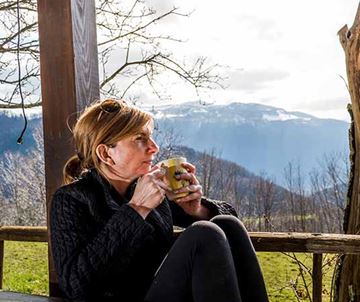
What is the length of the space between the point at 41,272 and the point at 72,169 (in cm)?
486

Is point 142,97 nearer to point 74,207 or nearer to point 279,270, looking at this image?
point 279,270

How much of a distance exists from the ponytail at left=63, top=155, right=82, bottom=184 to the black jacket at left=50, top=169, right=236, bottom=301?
6 cm

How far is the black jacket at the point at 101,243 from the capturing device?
4.09 ft

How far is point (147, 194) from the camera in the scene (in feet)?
4.32

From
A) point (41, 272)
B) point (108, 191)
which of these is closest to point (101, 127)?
point (108, 191)

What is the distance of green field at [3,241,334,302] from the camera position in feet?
14.3

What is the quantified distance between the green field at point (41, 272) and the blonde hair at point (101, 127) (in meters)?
2.62

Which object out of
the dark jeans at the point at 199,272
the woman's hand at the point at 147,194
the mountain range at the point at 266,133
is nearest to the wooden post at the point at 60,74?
the woman's hand at the point at 147,194

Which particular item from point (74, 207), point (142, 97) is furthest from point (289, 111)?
point (74, 207)

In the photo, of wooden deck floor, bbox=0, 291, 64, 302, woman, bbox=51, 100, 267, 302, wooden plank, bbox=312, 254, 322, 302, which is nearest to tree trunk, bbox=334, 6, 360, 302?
wooden plank, bbox=312, 254, 322, 302

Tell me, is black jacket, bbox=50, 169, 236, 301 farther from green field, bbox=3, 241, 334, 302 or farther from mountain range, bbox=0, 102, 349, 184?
mountain range, bbox=0, 102, 349, 184

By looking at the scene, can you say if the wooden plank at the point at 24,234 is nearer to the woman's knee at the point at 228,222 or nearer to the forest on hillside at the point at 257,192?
the woman's knee at the point at 228,222

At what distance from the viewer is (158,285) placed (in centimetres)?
127

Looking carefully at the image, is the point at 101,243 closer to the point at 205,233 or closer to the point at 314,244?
the point at 205,233
